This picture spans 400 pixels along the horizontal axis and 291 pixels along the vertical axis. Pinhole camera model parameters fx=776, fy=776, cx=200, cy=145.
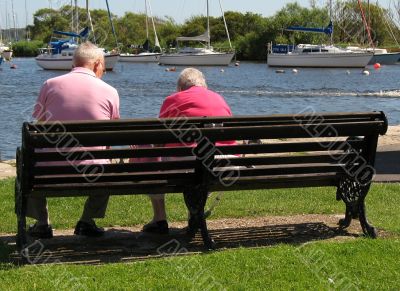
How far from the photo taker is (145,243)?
5.95 metres

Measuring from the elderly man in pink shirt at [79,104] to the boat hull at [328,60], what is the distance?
68.2 meters

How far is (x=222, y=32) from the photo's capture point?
117m

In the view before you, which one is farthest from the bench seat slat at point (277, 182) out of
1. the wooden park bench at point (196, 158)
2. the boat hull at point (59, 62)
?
the boat hull at point (59, 62)

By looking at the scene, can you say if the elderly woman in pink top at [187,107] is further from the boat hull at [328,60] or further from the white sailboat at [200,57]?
the white sailboat at [200,57]

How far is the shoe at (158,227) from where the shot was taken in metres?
6.25

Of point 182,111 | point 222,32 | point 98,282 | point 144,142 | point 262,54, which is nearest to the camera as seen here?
point 98,282

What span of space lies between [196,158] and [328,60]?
70103 millimetres

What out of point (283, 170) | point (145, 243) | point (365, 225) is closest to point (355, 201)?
point (365, 225)

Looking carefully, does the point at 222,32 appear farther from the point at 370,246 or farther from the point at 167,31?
the point at 370,246

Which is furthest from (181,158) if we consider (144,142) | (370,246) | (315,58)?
(315,58)

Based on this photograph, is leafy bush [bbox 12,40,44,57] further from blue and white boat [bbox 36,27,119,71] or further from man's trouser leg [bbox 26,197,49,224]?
man's trouser leg [bbox 26,197,49,224]

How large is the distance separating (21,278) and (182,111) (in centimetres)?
207

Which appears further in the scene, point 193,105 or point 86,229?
point 193,105

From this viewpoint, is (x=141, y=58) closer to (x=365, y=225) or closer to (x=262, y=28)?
(x=262, y=28)
